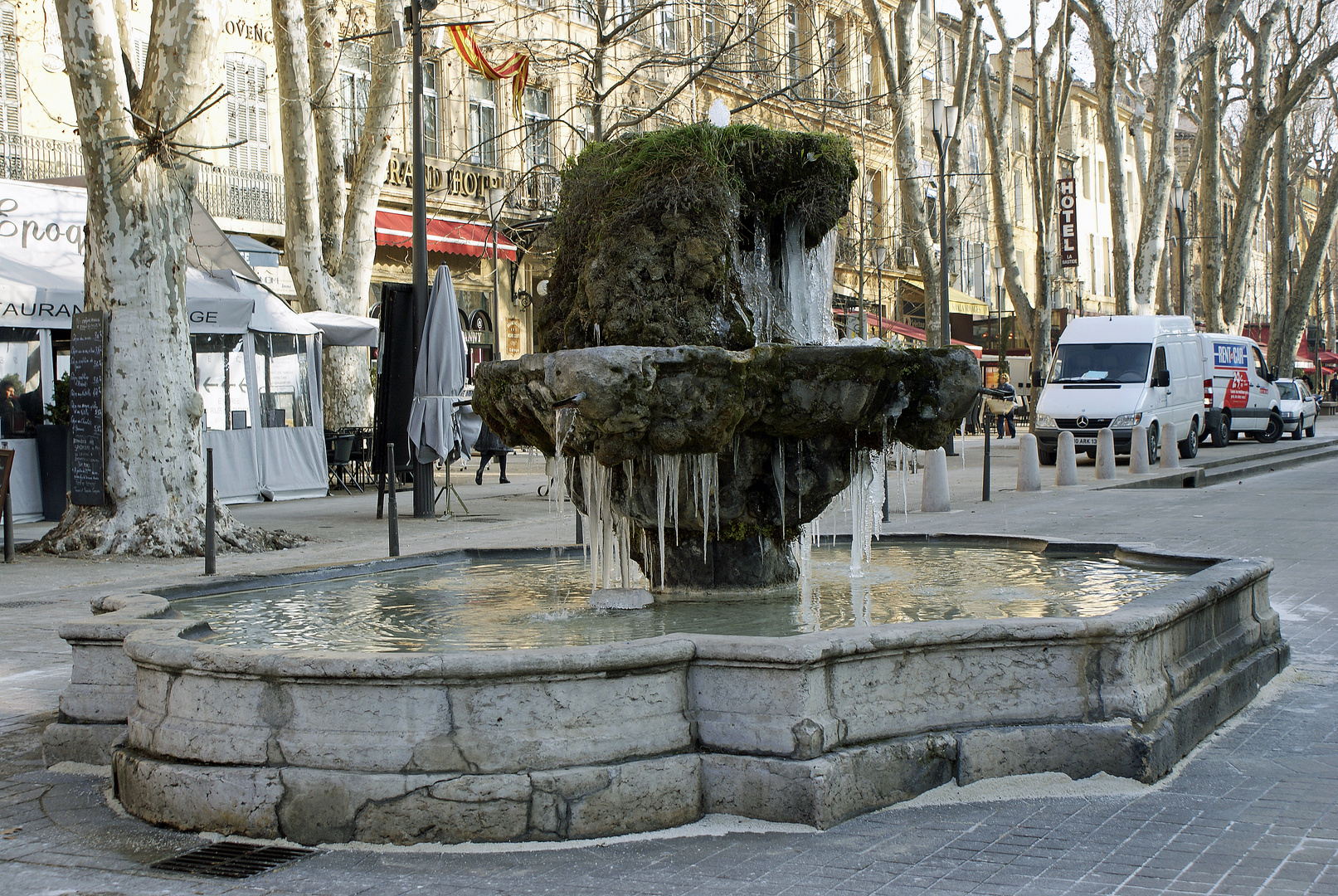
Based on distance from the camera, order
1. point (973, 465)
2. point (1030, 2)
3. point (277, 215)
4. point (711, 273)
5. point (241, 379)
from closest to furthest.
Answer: point (711, 273) → point (241, 379) → point (973, 465) → point (277, 215) → point (1030, 2)

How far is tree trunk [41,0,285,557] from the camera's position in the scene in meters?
11.5

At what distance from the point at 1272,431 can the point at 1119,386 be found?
10597 mm

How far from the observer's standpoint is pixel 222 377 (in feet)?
59.1

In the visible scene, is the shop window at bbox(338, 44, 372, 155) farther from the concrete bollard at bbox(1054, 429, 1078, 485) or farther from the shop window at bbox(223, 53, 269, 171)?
the concrete bollard at bbox(1054, 429, 1078, 485)

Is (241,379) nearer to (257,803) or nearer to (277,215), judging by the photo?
(277,215)

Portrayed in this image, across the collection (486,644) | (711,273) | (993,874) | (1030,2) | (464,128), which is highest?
(1030,2)

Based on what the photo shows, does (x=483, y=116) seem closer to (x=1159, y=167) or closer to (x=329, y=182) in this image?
(x=329, y=182)

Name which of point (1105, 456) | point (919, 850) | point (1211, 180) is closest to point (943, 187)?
point (1105, 456)

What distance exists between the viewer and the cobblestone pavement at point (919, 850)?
3.69 metres

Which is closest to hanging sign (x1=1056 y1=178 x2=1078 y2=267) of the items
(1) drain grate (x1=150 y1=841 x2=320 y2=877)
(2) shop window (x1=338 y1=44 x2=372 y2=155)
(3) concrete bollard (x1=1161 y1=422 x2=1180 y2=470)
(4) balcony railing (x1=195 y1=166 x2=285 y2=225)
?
(3) concrete bollard (x1=1161 y1=422 x2=1180 y2=470)

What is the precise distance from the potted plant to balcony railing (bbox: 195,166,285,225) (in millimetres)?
9995

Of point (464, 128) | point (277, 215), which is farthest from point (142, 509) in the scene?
point (464, 128)

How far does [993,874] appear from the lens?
3.72 m

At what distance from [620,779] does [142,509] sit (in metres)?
9.03
